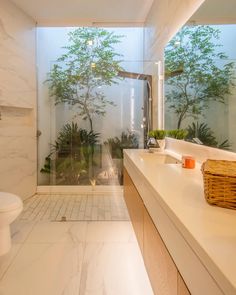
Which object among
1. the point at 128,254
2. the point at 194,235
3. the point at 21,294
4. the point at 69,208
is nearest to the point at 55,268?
the point at 21,294

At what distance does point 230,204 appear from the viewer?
2.78 feet

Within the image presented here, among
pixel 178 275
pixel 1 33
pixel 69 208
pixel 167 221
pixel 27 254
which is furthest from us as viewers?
pixel 69 208

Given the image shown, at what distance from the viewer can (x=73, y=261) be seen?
1.99 metres

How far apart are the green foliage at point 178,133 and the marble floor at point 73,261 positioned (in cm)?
104

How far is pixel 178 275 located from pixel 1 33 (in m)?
3.10

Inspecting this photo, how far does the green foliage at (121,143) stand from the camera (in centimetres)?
385

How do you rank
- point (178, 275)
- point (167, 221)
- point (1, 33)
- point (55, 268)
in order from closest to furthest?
point (178, 275)
point (167, 221)
point (55, 268)
point (1, 33)

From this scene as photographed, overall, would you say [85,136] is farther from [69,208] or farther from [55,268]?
[55,268]

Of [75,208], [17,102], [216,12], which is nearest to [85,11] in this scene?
[17,102]

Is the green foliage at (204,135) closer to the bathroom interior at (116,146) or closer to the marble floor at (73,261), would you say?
the bathroom interior at (116,146)

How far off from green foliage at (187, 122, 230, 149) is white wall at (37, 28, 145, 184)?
72.8 inches

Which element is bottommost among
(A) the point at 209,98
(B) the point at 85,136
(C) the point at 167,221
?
(C) the point at 167,221

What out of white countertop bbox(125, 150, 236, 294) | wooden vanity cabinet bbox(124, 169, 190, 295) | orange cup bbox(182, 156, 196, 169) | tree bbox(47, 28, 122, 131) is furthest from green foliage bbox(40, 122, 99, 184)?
white countertop bbox(125, 150, 236, 294)

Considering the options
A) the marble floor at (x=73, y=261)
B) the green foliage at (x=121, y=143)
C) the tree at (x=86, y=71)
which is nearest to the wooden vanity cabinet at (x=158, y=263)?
the marble floor at (x=73, y=261)
